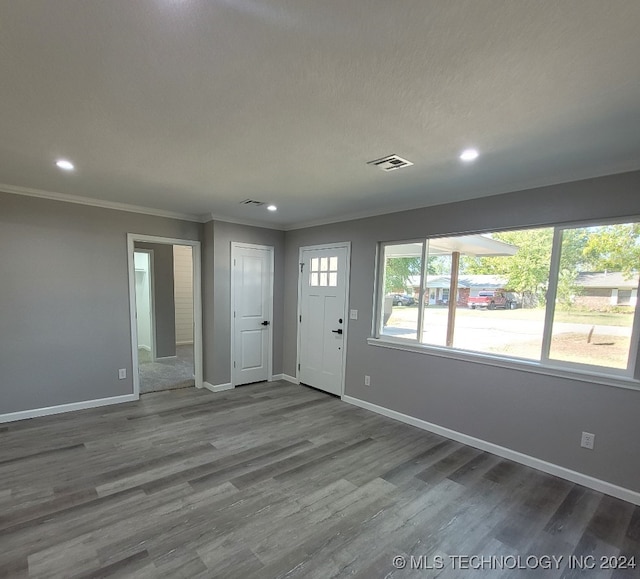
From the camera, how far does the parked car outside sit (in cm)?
369

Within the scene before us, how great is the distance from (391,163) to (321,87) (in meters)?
1.06

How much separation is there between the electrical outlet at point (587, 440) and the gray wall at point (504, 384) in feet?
0.11

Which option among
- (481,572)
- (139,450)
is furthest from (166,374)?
(481,572)

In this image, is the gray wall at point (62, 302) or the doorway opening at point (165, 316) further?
the doorway opening at point (165, 316)

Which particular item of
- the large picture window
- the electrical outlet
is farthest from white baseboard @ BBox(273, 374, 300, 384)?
the electrical outlet

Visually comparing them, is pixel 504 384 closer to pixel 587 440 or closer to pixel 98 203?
pixel 587 440

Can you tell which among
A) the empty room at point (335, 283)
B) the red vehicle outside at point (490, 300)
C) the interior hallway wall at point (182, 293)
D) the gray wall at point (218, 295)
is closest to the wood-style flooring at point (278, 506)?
the empty room at point (335, 283)

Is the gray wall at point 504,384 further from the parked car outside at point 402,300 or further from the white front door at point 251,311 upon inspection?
the white front door at point 251,311

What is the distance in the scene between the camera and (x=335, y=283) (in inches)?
174

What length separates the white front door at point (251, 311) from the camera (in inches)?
184

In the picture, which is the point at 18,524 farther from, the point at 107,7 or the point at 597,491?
the point at 597,491

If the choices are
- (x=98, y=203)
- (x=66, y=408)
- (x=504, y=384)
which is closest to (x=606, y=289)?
(x=504, y=384)

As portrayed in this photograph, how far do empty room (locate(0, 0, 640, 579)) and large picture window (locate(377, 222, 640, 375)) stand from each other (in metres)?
0.02

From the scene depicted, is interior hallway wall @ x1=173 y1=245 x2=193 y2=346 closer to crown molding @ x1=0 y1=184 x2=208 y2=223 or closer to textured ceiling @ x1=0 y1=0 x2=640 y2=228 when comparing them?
crown molding @ x1=0 y1=184 x2=208 y2=223
